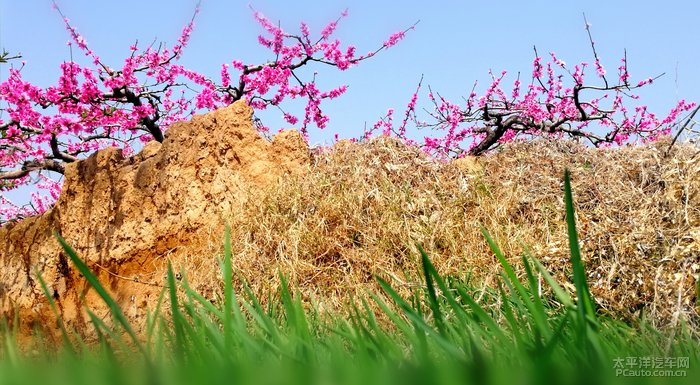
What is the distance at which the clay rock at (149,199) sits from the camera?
5.80 metres

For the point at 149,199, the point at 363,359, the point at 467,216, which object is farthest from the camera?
the point at 149,199

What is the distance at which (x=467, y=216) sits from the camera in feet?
17.5

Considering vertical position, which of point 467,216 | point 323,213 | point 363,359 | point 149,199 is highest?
point 149,199

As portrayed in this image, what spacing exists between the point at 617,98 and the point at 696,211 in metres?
8.30

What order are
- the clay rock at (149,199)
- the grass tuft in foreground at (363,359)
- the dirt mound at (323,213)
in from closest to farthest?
the grass tuft in foreground at (363,359) → the dirt mound at (323,213) → the clay rock at (149,199)

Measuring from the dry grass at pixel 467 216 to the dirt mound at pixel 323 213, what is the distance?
15 millimetres

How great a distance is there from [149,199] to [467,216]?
2972 mm

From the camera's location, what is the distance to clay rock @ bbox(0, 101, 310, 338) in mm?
5805

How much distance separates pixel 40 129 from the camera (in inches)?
349

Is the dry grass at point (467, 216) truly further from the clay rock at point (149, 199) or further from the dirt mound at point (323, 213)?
the clay rock at point (149, 199)

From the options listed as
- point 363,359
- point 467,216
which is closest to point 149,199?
point 467,216

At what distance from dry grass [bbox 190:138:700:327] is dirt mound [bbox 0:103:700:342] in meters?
0.01

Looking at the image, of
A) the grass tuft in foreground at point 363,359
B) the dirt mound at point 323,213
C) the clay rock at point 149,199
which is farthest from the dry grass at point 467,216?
the grass tuft in foreground at point 363,359

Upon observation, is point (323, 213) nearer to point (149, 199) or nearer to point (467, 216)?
point (467, 216)
